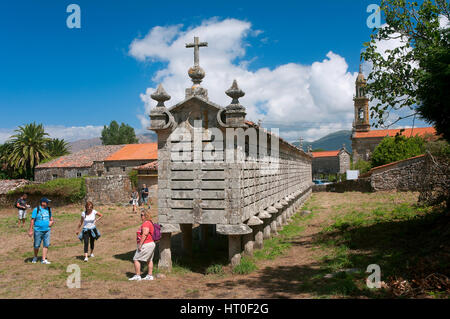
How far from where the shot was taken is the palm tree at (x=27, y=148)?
41.9 m

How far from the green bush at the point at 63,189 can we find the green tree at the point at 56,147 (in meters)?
25.4

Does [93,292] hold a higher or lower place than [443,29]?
lower

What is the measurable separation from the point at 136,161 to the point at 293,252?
31.5m

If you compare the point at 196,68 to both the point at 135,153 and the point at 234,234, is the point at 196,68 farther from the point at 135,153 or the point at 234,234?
the point at 135,153

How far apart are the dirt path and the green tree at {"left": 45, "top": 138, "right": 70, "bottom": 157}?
40803 millimetres

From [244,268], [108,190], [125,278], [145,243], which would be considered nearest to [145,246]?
[145,243]

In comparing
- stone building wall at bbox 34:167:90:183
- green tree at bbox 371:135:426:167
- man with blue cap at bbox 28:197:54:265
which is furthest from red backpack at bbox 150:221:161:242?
stone building wall at bbox 34:167:90:183

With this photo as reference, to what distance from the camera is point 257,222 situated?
9.26 metres

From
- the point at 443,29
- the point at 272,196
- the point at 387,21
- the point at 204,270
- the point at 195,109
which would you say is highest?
the point at 387,21

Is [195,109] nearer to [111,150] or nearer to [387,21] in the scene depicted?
[387,21]

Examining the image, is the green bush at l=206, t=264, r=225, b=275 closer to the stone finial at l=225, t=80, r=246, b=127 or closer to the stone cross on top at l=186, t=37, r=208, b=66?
the stone finial at l=225, t=80, r=246, b=127

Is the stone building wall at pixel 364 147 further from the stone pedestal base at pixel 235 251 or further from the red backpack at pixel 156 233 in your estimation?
the red backpack at pixel 156 233

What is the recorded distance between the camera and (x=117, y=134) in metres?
71.6
